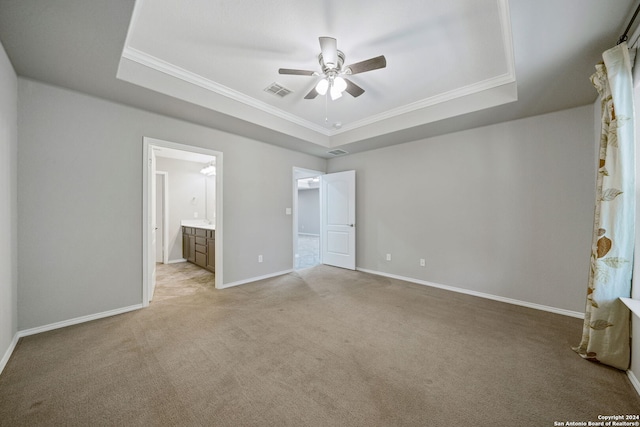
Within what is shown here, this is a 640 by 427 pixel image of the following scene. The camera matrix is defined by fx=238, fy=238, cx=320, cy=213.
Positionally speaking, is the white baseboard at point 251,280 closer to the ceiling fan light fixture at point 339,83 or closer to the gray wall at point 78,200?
the gray wall at point 78,200

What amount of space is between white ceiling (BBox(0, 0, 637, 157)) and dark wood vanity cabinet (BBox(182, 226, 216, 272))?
7.59ft

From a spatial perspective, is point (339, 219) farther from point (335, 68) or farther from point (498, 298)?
point (335, 68)

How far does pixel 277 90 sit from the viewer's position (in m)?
3.11

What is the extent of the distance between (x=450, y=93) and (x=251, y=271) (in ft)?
13.4

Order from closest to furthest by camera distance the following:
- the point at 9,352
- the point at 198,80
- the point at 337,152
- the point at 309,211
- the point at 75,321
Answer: the point at 9,352, the point at 75,321, the point at 198,80, the point at 337,152, the point at 309,211

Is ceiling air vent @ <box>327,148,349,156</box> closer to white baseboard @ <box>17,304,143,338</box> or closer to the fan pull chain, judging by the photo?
the fan pull chain

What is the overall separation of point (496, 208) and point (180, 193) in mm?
6563

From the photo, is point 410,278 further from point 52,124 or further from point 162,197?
point 162,197

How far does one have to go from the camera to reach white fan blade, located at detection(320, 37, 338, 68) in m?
1.94

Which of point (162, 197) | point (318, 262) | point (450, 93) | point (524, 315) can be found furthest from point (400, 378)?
point (162, 197)

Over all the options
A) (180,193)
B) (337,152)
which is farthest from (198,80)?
(180,193)

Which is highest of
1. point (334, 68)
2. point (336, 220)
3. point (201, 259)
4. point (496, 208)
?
point (334, 68)

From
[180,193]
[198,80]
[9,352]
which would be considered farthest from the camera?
[180,193]

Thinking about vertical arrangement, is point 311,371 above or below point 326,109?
below
